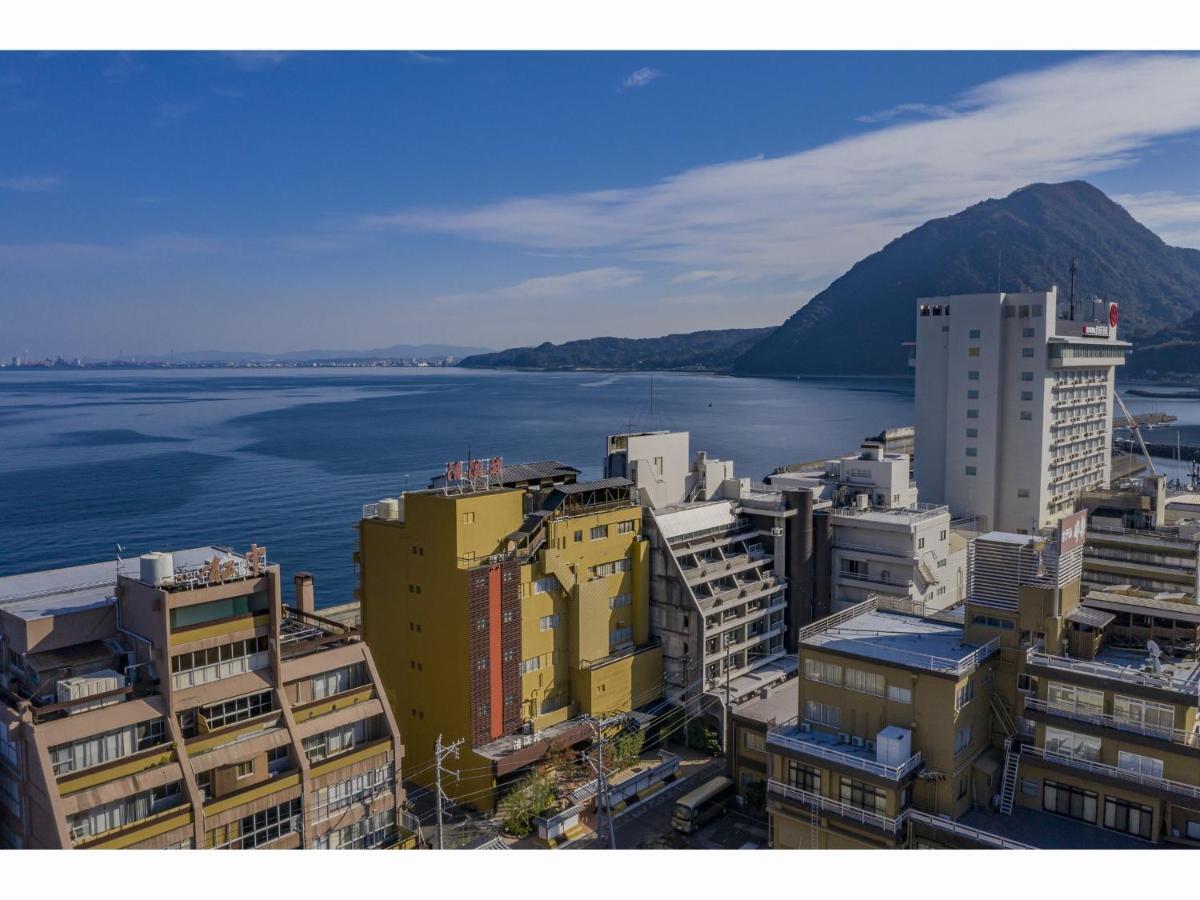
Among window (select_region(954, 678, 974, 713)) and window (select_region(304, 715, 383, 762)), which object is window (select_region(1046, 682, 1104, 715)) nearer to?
window (select_region(954, 678, 974, 713))

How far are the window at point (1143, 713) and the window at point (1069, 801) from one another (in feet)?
6.80

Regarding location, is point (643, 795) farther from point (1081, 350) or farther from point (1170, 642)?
point (1081, 350)

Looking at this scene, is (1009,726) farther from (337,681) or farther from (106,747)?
(106,747)

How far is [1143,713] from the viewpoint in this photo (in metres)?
22.2

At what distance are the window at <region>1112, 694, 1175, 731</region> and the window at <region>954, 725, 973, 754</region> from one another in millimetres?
3454

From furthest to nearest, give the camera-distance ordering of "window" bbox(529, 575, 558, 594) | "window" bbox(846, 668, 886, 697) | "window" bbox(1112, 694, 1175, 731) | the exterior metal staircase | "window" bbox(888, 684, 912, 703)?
"window" bbox(529, 575, 558, 594)
"window" bbox(846, 668, 886, 697)
"window" bbox(888, 684, 912, 703)
the exterior metal staircase
"window" bbox(1112, 694, 1175, 731)

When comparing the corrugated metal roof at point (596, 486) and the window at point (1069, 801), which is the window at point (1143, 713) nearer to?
the window at point (1069, 801)

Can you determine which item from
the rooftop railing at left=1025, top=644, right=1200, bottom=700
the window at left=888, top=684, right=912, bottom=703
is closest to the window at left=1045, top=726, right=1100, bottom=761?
the rooftop railing at left=1025, top=644, right=1200, bottom=700

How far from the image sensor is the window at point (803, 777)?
24.2m

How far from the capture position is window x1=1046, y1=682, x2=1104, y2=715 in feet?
74.8

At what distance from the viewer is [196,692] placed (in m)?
24.0

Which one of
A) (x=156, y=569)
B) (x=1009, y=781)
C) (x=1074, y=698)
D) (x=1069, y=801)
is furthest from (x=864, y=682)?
(x=156, y=569)

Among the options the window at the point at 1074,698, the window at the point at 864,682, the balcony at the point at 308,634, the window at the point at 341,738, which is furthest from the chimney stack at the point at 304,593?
the window at the point at 1074,698

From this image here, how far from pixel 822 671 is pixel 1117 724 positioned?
728 cm
